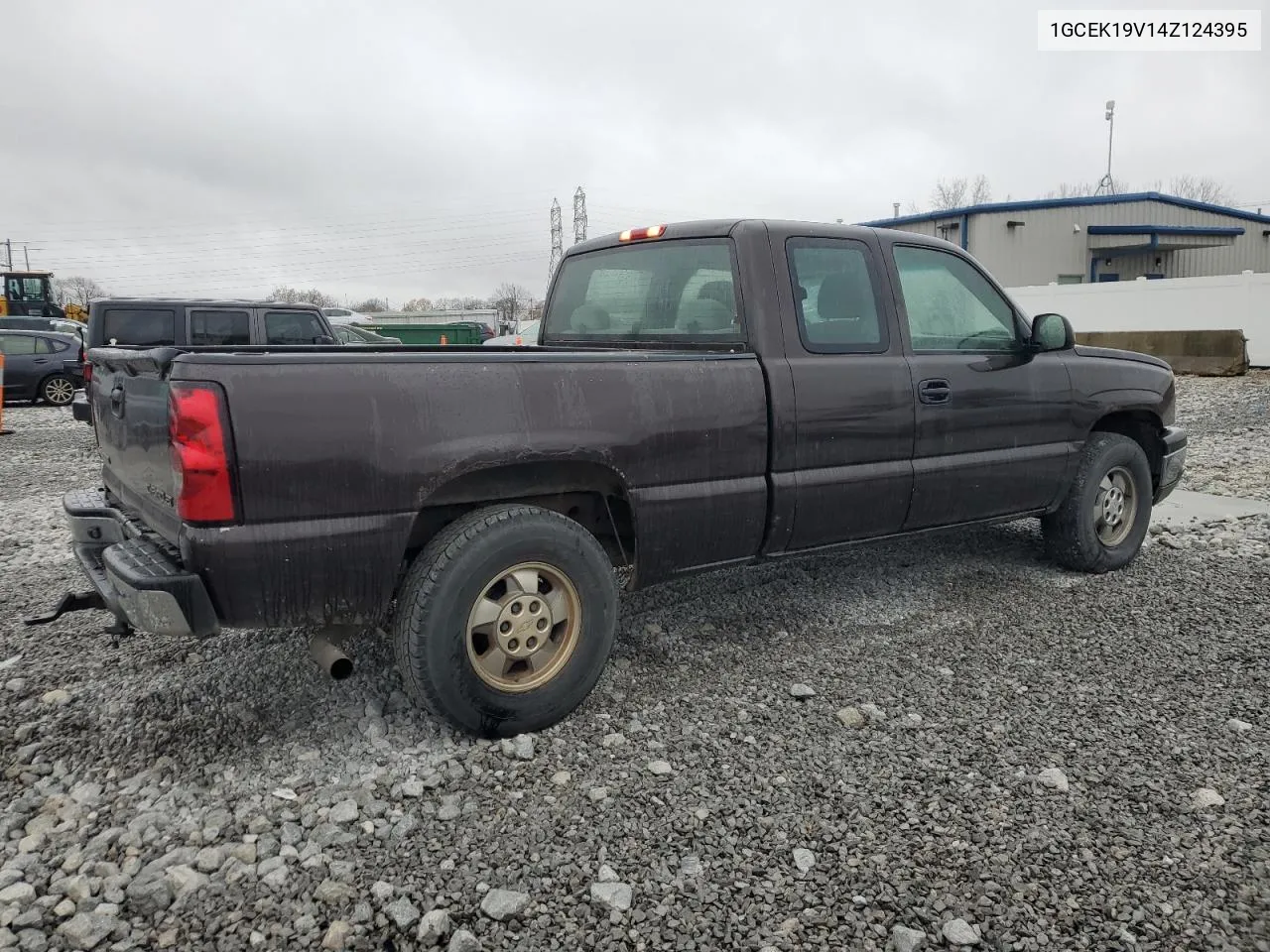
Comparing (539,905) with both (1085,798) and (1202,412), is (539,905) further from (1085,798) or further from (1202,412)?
(1202,412)

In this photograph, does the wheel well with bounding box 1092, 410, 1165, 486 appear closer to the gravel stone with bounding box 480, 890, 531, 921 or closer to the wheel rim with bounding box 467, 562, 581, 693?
the wheel rim with bounding box 467, 562, 581, 693

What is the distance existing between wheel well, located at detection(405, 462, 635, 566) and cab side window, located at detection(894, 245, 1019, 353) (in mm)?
1715

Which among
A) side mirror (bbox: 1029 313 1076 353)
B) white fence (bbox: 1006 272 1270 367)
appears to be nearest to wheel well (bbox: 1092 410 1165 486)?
side mirror (bbox: 1029 313 1076 353)

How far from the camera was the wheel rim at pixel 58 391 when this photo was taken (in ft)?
52.5

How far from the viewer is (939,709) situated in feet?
11.2

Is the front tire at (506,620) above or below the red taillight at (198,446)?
below

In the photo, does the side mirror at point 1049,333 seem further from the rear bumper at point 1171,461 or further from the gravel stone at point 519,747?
the gravel stone at point 519,747

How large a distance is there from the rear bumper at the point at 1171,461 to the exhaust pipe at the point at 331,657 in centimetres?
483

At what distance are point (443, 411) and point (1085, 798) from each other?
2.38 meters

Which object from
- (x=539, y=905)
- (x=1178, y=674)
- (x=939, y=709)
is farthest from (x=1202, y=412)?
(x=539, y=905)

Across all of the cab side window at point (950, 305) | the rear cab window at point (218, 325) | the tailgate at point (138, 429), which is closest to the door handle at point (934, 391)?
the cab side window at point (950, 305)

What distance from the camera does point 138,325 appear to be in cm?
1029

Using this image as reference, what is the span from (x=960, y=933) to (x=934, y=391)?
2.58 meters

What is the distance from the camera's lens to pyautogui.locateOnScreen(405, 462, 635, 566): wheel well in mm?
3129
